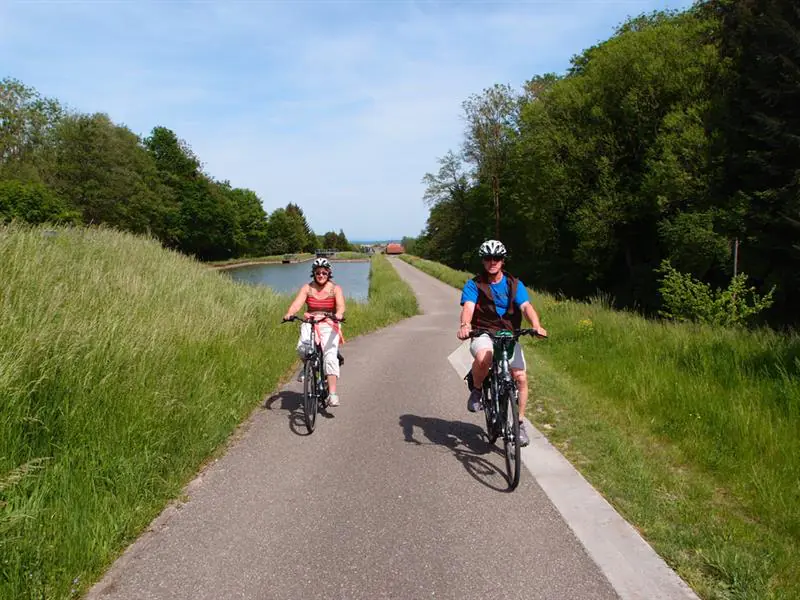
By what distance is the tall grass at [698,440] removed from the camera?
10.00ft

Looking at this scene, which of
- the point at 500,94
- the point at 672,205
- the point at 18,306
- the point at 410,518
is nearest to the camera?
the point at 410,518

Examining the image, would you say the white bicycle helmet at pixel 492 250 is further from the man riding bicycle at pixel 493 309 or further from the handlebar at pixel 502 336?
the handlebar at pixel 502 336

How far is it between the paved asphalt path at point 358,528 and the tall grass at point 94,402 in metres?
0.24

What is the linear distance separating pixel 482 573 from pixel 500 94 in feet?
151

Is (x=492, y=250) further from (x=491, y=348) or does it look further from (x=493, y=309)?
(x=491, y=348)

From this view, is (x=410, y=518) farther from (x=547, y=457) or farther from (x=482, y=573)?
(x=547, y=457)

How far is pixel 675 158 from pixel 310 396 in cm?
2436

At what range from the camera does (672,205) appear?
2591 centimetres

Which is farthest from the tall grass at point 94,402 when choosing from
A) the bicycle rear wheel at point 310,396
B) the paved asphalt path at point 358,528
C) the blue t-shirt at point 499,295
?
the blue t-shirt at point 499,295

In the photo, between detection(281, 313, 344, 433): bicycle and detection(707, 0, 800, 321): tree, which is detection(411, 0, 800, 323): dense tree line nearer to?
detection(707, 0, 800, 321): tree

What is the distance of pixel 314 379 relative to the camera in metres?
5.85

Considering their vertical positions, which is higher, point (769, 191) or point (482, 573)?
point (769, 191)

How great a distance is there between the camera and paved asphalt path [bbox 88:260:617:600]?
2.84 m

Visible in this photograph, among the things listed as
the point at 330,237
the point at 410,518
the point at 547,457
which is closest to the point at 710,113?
the point at 547,457
